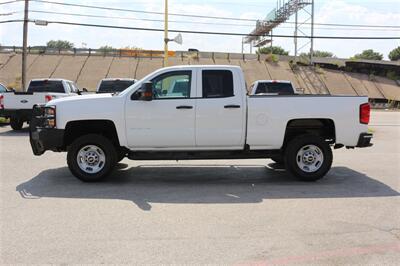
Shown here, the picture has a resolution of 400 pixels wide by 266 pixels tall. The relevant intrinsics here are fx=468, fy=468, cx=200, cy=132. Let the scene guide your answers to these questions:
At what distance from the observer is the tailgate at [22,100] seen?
16.7 metres

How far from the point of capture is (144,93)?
8.08m

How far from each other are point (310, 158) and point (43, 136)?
15.9ft

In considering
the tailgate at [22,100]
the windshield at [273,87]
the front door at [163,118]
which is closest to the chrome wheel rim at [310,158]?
the front door at [163,118]

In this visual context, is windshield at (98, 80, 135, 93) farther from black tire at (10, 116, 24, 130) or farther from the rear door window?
the rear door window

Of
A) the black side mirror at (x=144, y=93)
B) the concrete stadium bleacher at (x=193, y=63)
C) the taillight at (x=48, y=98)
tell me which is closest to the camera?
the black side mirror at (x=144, y=93)

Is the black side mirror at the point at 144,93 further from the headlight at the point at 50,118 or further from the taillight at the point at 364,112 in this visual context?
the taillight at the point at 364,112

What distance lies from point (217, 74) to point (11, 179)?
4.18 metres

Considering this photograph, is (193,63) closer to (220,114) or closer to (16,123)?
(16,123)

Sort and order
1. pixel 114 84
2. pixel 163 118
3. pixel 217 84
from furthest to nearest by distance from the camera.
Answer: pixel 114 84, pixel 217 84, pixel 163 118

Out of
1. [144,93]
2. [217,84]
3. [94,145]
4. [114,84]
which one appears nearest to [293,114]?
[217,84]

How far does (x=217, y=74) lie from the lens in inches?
334

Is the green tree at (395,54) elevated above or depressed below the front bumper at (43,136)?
above

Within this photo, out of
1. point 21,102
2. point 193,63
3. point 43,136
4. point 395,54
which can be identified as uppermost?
point 395,54

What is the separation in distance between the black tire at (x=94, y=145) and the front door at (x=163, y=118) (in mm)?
395
